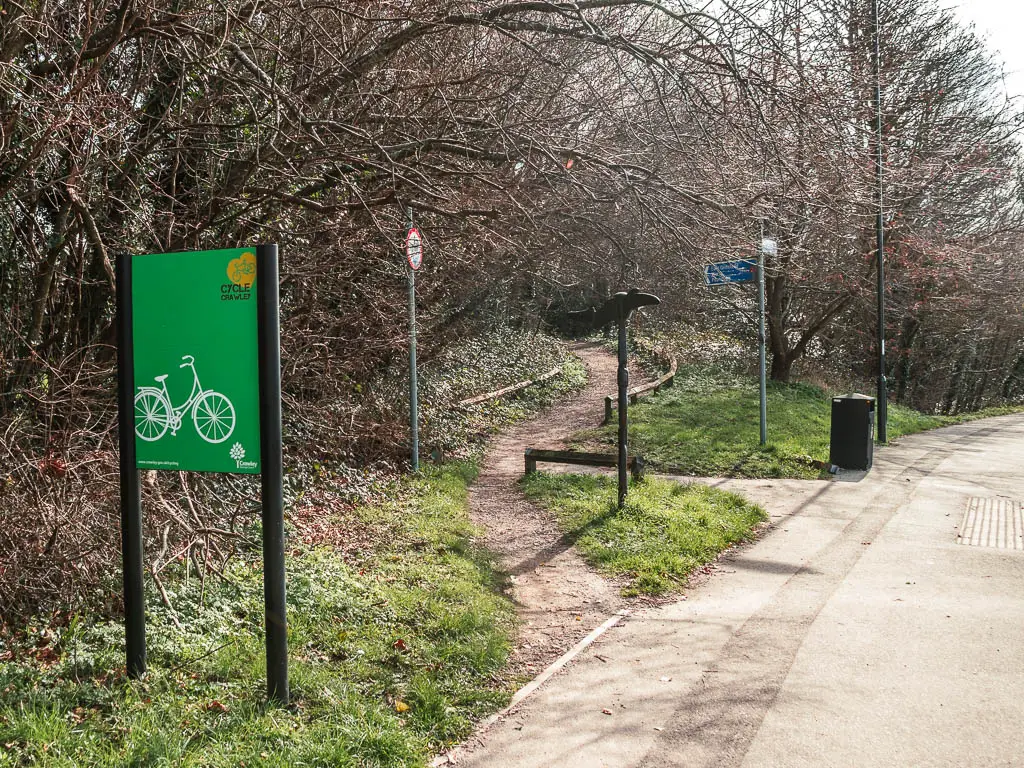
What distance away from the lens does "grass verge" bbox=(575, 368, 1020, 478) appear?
13.0m

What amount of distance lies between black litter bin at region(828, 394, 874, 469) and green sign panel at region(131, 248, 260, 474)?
10.7 metres

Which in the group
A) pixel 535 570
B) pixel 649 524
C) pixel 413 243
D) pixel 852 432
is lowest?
pixel 535 570

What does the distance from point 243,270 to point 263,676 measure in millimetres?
2232

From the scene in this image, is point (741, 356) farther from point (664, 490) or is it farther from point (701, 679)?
point (701, 679)

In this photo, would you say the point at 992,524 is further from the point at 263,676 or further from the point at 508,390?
the point at 508,390

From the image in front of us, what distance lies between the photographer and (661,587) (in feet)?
23.2

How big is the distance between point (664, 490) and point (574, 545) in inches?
87.2

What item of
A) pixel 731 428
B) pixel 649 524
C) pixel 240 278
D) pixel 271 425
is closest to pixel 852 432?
pixel 731 428

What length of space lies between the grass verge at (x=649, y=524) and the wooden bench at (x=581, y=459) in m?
0.22

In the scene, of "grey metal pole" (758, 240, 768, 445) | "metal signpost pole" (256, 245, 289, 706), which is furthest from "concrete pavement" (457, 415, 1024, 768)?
"grey metal pole" (758, 240, 768, 445)

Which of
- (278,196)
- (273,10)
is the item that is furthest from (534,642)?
(273,10)

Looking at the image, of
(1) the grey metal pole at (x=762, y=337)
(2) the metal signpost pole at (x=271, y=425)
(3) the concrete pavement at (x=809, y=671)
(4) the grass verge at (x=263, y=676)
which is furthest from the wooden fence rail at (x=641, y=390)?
(2) the metal signpost pole at (x=271, y=425)

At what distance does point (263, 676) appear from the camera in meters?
4.61

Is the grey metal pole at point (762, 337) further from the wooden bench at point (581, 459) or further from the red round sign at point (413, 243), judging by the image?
the red round sign at point (413, 243)
